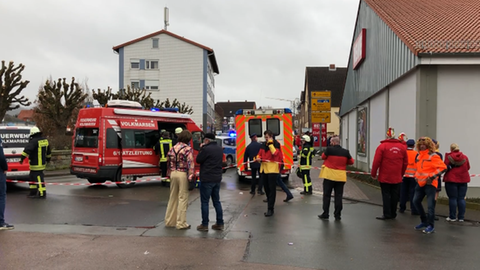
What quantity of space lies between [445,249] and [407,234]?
0.93 m

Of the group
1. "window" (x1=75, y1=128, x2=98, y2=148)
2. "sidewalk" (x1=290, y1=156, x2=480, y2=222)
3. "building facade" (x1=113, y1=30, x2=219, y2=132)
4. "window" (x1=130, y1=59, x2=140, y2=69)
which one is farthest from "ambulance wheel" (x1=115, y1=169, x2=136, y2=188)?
"window" (x1=130, y1=59, x2=140, y2=69)

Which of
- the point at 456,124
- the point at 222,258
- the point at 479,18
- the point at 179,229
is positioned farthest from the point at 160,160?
the point at 479,18

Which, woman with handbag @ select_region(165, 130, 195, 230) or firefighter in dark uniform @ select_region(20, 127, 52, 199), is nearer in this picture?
woman with handbag @ select_region(165, 130, 195, 230)

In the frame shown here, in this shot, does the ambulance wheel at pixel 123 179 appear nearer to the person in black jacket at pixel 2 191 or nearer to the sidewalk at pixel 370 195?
the person in black jacket at pixel 2 191

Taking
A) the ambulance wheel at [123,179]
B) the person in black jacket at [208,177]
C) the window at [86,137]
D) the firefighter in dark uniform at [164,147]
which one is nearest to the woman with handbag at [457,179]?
the person in black jacket at [208,177]

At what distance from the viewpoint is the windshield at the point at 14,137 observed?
11.2m

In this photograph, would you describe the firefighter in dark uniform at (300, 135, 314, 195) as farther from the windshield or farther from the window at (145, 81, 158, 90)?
the window at (145, 81, 158, 90)

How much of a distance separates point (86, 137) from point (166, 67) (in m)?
37.8

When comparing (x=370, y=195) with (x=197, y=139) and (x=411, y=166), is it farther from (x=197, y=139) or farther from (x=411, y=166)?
(x=197, y=139)

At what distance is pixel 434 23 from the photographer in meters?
12.9

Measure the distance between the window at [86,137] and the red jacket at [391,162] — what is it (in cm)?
804

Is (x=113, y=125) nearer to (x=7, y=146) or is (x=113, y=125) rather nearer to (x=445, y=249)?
(x=7, y=146)

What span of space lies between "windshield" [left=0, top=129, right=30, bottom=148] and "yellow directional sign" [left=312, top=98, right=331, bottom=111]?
18111 millimetres

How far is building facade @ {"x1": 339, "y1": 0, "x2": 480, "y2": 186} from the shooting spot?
34.9ft
